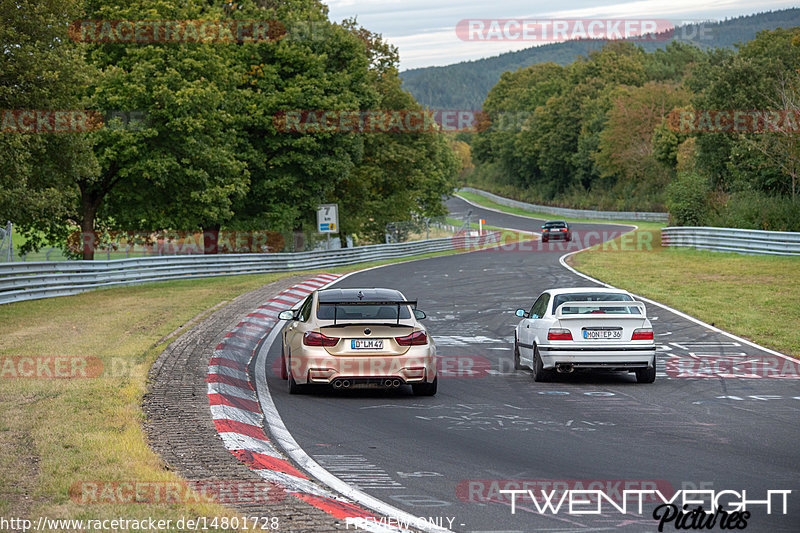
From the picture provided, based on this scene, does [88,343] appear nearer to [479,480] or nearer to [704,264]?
[479,480]

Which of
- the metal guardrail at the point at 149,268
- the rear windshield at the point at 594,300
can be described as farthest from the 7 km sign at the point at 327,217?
the rear windshield at the point at 594,300

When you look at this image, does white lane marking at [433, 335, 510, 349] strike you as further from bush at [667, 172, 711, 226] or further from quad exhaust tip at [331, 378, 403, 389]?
bush at [667, 172, 711, 226]

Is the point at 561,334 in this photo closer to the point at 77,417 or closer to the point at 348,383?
the point at 348,383

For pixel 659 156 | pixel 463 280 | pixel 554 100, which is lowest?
pixel 463 280

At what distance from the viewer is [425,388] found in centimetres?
1246

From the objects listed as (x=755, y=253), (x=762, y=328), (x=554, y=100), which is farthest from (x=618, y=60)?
(x=762, y=328)

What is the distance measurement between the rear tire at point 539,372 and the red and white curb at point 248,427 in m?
4.22

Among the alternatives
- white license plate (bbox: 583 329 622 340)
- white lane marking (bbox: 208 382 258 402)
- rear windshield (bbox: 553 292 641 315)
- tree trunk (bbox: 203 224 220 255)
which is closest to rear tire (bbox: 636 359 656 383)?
white license plate (bbox: 583 329 622 340)

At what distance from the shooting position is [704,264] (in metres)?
37.2

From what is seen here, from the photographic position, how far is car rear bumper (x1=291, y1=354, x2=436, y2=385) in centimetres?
1201

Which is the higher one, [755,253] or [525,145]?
[525,145]

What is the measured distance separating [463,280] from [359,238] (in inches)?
1220

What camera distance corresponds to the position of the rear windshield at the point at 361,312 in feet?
41.1

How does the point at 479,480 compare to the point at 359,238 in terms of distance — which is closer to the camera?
the point at 479,480
